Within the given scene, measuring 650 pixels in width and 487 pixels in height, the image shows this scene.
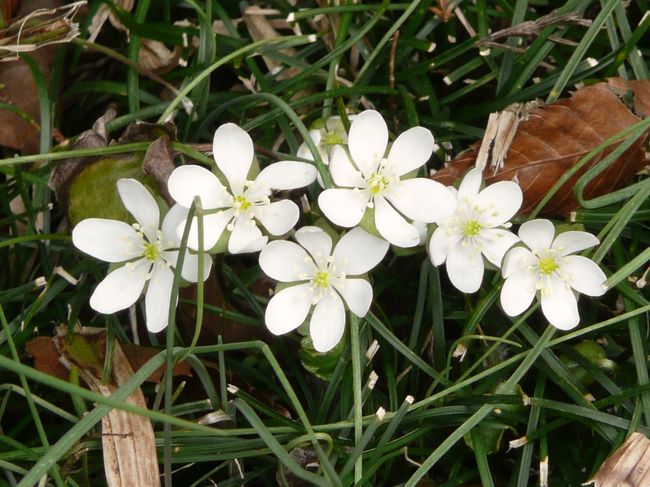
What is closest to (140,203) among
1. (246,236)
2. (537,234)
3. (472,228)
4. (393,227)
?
(246,236)

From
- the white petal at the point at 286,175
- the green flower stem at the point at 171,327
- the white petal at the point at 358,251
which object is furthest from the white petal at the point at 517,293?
the green flower stem at the point at 171,327

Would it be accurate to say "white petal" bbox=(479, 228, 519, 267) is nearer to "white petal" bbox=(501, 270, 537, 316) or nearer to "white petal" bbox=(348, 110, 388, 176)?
"white petal" bbox=(501, 270, 537, 316)

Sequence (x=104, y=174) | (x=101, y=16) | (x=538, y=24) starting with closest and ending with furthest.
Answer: (x=104, y=174), (x=538, y=24), (x=101, y=16)

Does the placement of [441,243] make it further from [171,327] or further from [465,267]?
[171,327]

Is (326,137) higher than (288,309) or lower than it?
higher

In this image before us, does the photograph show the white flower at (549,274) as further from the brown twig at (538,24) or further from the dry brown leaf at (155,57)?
the dry brown leaf at (155,57)

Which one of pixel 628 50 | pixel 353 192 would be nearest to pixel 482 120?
pixel 628 50

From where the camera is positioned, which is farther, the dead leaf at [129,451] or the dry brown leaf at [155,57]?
the dry brown leaf at [155,57]
